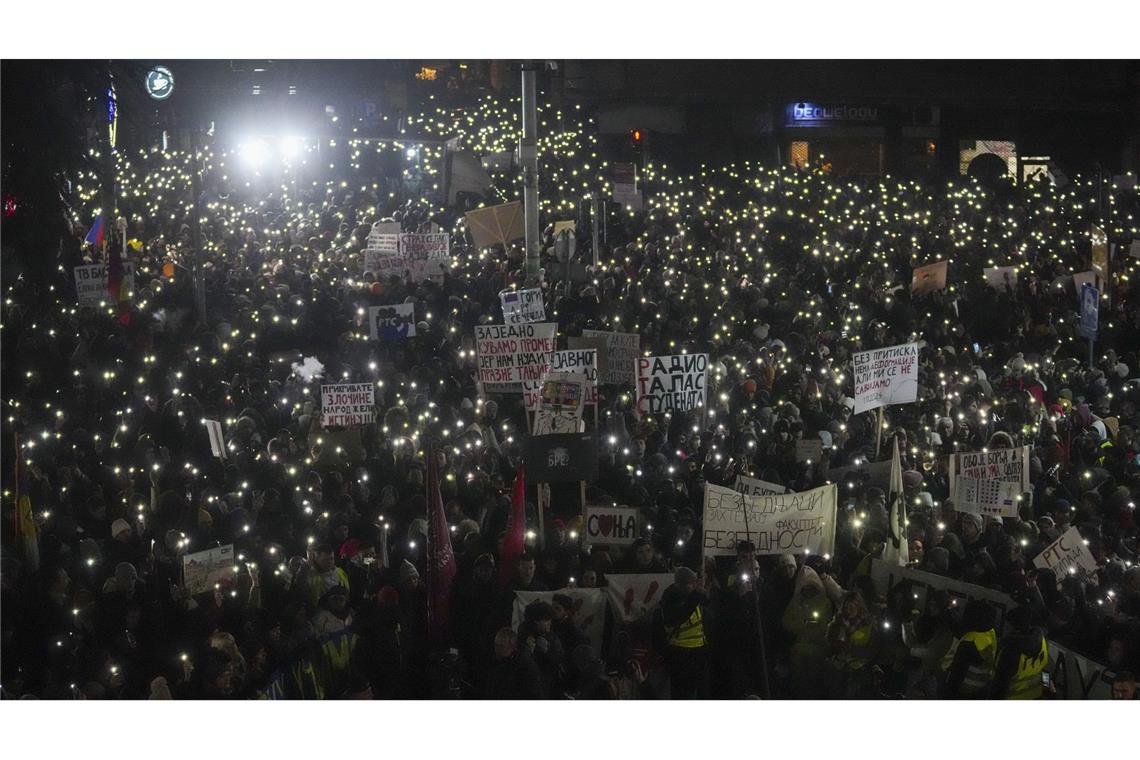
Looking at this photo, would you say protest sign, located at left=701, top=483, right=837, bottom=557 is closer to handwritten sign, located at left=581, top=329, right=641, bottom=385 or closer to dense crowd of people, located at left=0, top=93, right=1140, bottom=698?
dense crowd of people, located at left=0, top=93, right=1140, bottom=698

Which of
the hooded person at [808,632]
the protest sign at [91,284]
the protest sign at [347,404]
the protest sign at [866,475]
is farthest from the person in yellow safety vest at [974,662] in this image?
the protest sign at [91,284]

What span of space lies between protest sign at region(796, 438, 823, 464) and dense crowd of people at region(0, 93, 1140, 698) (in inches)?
3.5

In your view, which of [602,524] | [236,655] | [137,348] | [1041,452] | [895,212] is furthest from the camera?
[895,212]

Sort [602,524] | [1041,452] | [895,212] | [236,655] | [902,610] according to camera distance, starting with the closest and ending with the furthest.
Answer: [236,655]
[902,610]
[602,524]
[1041,452]
[895,212]

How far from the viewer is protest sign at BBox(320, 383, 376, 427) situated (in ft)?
45.5

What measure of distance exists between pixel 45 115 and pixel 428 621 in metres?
8.38

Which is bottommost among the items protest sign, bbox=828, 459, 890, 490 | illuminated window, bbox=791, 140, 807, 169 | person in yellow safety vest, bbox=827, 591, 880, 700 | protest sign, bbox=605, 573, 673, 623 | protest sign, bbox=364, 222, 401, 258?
person in yellow safety vest, bbox=827, 591, 880, 700

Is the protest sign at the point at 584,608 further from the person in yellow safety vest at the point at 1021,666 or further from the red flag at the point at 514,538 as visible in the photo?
the person in yellow safety vest at the point at 1021,666

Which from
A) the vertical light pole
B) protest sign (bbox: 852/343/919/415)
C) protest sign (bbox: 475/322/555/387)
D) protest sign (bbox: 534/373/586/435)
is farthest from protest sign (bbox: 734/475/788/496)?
the vertical light pole

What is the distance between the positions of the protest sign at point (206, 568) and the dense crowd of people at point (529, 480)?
0.06 m

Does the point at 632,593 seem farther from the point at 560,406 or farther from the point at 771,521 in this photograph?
the point at 560,406

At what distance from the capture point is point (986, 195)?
109ft

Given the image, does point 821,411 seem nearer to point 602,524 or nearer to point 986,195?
point 602,524

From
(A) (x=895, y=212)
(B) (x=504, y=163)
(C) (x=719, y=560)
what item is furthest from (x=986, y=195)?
(C) (x=719, y=560)
